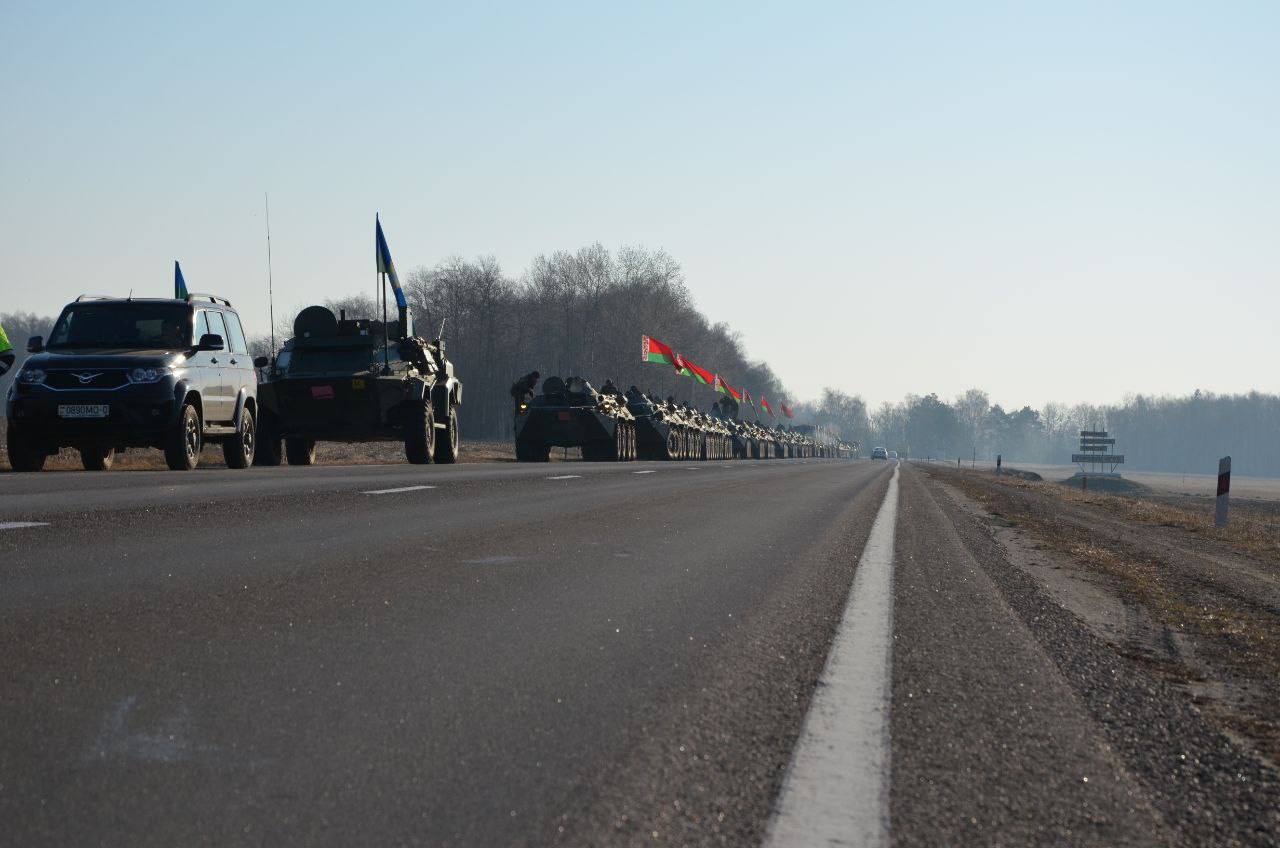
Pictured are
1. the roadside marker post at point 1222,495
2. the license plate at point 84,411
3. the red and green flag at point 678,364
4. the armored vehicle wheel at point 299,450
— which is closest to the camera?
the license plate at point 84,411

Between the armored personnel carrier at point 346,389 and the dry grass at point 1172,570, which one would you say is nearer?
the dry grass at point 1172,570

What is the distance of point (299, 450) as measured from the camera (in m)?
22.9

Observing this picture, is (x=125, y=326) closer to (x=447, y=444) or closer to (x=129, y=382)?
(x=129, y=382)

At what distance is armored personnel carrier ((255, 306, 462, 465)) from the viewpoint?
2073cm

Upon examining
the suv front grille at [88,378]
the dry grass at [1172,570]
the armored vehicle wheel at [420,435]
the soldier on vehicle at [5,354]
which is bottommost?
the dry grass at [1172,570]

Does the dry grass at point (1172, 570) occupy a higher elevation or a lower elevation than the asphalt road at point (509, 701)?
lower

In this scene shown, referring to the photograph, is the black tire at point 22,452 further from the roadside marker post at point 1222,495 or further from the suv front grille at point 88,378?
the roadside marker post at point 1222,495

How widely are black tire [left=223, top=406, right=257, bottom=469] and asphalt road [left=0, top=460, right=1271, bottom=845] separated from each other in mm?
10044

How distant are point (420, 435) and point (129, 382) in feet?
25.1

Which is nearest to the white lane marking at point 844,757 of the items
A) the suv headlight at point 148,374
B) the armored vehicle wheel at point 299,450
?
the suv headlight at point 148,374

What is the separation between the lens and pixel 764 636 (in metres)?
4.61

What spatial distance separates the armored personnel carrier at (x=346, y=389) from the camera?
20.7m

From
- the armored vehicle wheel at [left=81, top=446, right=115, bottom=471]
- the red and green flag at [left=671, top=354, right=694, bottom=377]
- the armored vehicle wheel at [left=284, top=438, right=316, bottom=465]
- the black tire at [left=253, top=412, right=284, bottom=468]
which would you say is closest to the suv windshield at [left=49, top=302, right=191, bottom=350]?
the armored vehicle wheel at [left=81, top=446, right=115, bottom=471]

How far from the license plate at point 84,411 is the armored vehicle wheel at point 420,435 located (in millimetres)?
7538
